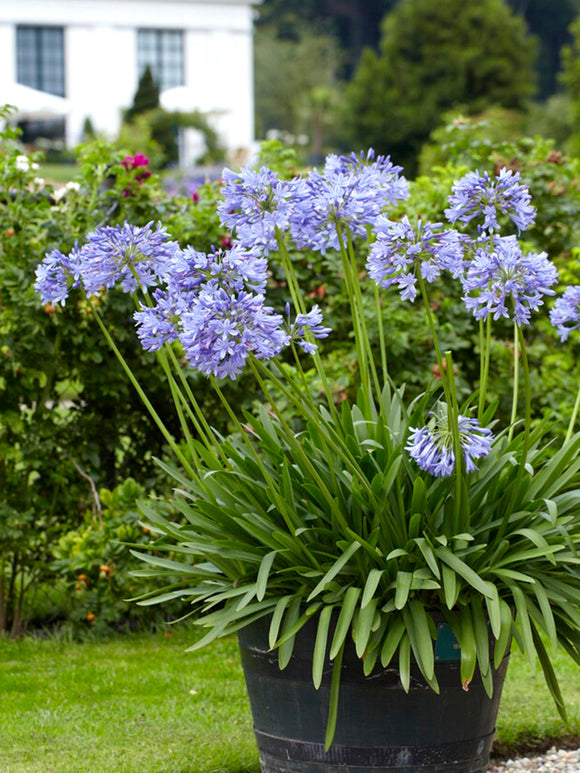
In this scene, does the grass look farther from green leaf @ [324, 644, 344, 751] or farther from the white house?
the white house

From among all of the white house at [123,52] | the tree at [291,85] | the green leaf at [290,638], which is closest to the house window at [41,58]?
the white house at [123,52]

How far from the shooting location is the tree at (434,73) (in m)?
38.3

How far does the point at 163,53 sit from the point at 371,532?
1637 inches

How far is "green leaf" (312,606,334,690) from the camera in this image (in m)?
2.78

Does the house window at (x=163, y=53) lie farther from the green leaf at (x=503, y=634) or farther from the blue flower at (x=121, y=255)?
the green leaf at (x=503, y=634)

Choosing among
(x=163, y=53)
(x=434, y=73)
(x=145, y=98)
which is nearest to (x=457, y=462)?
(x=145, y=98)

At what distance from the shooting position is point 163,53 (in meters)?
42.2

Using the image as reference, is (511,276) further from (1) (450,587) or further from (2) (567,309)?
(1) (450,587)

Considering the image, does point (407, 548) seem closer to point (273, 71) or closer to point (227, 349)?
point (227, 349)

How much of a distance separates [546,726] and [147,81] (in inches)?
1338

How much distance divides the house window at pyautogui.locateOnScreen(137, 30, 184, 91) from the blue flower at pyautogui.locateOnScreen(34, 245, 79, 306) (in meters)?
40.1

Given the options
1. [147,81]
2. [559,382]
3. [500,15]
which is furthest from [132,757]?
[500,15]

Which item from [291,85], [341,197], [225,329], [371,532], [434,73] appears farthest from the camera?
[291,85]

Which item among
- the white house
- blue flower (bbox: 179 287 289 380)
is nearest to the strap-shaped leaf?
blue flower (bbox: 179 287 289 380)
